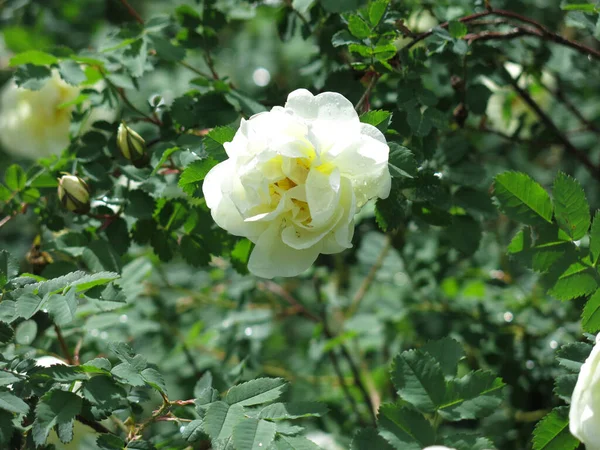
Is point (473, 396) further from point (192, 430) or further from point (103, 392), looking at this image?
point (103, 392)

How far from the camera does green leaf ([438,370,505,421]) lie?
0.98m

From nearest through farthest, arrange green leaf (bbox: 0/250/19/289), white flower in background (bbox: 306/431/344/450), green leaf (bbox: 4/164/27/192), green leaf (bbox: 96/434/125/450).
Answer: green leaf (bbox: 96/434/125/450) < green leaf (bbox: 0/250/19/289) < green leaf (bbox: 4/164/27/192) < white flower in background (bbox: 306/431/344/450)

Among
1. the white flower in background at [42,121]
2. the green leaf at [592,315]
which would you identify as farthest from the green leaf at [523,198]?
the white flower in background at [42,121]

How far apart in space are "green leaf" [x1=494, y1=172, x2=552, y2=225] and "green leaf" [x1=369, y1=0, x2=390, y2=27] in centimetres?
31

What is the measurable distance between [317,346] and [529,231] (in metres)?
0.91

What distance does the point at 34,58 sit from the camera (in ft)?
4.32

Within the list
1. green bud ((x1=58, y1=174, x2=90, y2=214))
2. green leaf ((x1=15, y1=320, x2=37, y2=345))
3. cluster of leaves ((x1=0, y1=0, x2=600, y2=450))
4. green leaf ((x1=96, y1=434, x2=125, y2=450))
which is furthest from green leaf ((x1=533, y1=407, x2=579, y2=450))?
green leaf ((x1=15, y1=320, x2=37, y2=345))

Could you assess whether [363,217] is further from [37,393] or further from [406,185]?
[37,393]

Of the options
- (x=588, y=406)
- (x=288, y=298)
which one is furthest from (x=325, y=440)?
(x=588, y=406)

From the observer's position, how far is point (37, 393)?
37.7 inches

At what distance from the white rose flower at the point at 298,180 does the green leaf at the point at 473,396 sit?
28 cm

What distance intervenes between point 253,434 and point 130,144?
563 mm

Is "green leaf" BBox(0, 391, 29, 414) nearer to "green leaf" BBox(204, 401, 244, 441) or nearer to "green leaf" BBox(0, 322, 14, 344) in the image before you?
"green leaf" BBox(0, 322, 14, 344)

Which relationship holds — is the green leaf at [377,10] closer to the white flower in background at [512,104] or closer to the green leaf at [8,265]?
the green leaf at [8,265]
